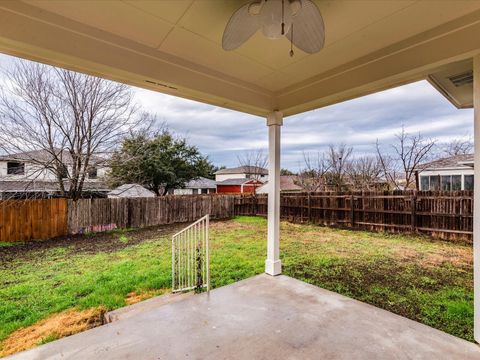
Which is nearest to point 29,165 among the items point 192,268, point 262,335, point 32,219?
point 32,219

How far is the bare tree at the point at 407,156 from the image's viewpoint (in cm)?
797

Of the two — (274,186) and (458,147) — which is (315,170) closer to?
(458,147)

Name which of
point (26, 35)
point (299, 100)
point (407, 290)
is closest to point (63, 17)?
point (26, 35)

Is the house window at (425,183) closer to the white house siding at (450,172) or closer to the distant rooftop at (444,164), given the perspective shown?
the white house siding at (450,172)

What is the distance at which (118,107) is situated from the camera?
701 centimetres

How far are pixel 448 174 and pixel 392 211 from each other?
Answer: 14.2ft

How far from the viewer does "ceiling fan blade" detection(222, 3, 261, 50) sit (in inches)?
52.7

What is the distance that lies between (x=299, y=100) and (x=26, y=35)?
97.6 inches

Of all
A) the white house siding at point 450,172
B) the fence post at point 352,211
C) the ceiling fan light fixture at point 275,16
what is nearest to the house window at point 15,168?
the ceiling fan light fixture at point 275,16

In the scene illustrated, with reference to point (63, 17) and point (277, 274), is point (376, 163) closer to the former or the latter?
point (277, 274)

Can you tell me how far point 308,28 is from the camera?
1.41 m

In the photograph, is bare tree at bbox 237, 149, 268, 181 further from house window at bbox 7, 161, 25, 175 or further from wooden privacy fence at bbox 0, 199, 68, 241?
house window at bbox 7, 161, 25, 175

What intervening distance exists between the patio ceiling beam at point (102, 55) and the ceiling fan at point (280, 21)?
2.94 ft

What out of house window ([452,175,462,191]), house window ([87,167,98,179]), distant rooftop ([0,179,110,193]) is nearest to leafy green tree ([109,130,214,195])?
house window ([87,167,98,179])
